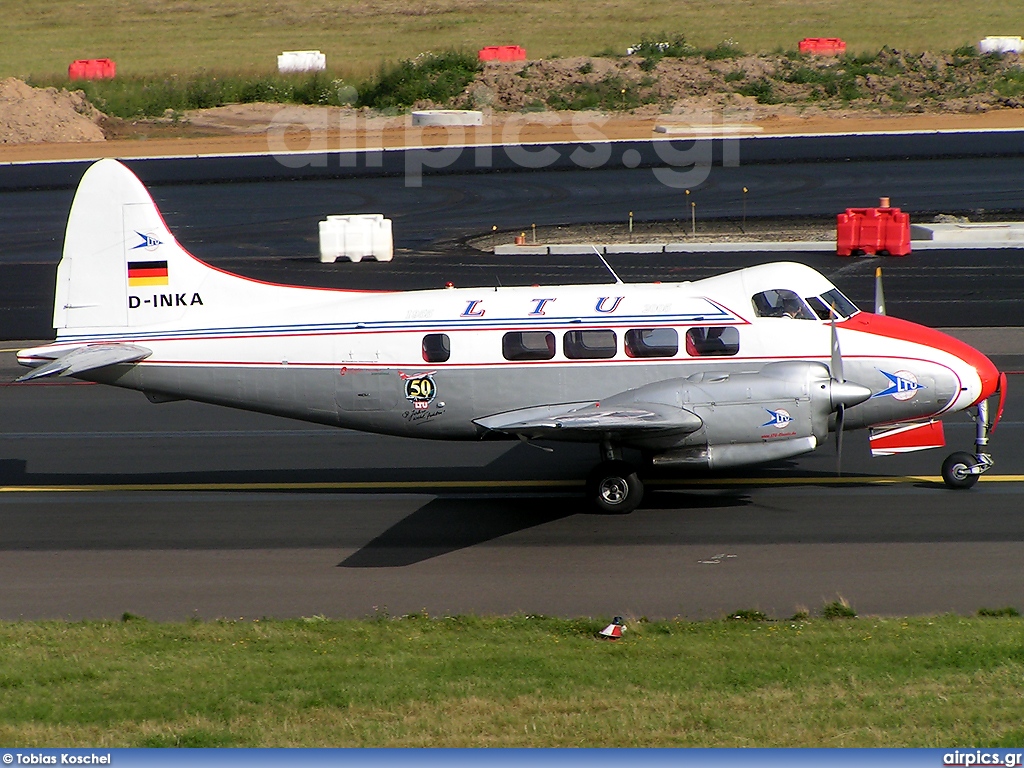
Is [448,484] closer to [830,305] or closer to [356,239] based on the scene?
[830,305]

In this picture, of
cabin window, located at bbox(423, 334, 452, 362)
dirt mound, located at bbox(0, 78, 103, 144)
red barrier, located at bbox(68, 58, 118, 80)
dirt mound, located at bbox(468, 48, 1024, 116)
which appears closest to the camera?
cabin window, located at bbox(423, 334, 452, 362)

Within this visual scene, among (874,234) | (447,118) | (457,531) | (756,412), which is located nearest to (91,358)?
(457,531)

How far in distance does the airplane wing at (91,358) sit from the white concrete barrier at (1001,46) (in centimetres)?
7764

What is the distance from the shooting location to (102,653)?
12.5 meters

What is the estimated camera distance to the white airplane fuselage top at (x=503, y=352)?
56.3ft

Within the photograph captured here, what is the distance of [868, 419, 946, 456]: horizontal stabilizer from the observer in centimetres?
1833

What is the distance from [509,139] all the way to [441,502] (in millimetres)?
51531

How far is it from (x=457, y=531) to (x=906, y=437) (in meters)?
6.84

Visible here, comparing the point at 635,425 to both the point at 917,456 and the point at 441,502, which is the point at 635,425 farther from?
the point at 917,456

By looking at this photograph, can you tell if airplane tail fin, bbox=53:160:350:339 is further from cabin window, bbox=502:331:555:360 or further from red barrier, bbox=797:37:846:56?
red barrier, bbox=797:37:846:56

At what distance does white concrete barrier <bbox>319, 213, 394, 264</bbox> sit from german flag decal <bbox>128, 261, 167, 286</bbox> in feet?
73.0

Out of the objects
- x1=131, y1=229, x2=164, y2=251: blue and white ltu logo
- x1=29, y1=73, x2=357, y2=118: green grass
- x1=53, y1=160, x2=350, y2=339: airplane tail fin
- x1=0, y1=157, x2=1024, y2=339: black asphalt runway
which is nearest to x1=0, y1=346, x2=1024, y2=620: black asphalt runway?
x1=53, y1=160, x2=350, y2=339: airplane tail fin

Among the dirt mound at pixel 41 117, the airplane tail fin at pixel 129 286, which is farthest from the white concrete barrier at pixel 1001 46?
the airplane tail fin at pixel 129 286

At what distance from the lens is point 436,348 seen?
18.4m
